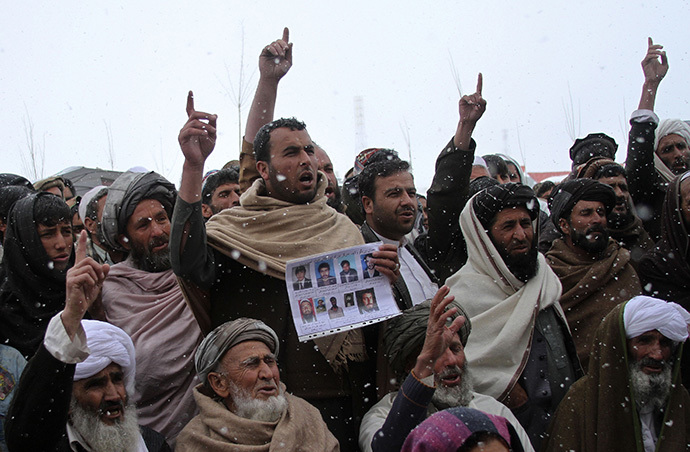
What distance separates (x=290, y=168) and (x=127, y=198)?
1.06m

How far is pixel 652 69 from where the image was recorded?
6094 millimetres

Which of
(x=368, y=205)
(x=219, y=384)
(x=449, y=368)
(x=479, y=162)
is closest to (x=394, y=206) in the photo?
(x=368, y=205)

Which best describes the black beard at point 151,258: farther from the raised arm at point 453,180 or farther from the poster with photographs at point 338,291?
the raised arm at point 453,180

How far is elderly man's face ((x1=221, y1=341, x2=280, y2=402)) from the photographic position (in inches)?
131

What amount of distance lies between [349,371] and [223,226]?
1.06 meters

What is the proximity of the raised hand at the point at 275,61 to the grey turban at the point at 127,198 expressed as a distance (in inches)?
41.1

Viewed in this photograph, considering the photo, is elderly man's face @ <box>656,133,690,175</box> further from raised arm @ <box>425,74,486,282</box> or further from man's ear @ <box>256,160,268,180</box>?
man's ear @ <box>256,160,268,180</box>

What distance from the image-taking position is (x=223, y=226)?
3.77 m

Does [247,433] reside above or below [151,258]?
below

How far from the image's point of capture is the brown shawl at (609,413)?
3.47 meters

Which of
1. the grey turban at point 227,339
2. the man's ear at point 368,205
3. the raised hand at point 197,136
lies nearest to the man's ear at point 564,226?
the man's ear at point 368,205

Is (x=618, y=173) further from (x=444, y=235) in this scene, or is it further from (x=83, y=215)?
(x=83, y=215)

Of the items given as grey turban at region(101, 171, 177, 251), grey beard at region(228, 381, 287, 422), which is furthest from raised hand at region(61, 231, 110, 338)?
grey turban at region(101, 171, 177, 251)

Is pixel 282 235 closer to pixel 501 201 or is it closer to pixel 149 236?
pixel 149 236
